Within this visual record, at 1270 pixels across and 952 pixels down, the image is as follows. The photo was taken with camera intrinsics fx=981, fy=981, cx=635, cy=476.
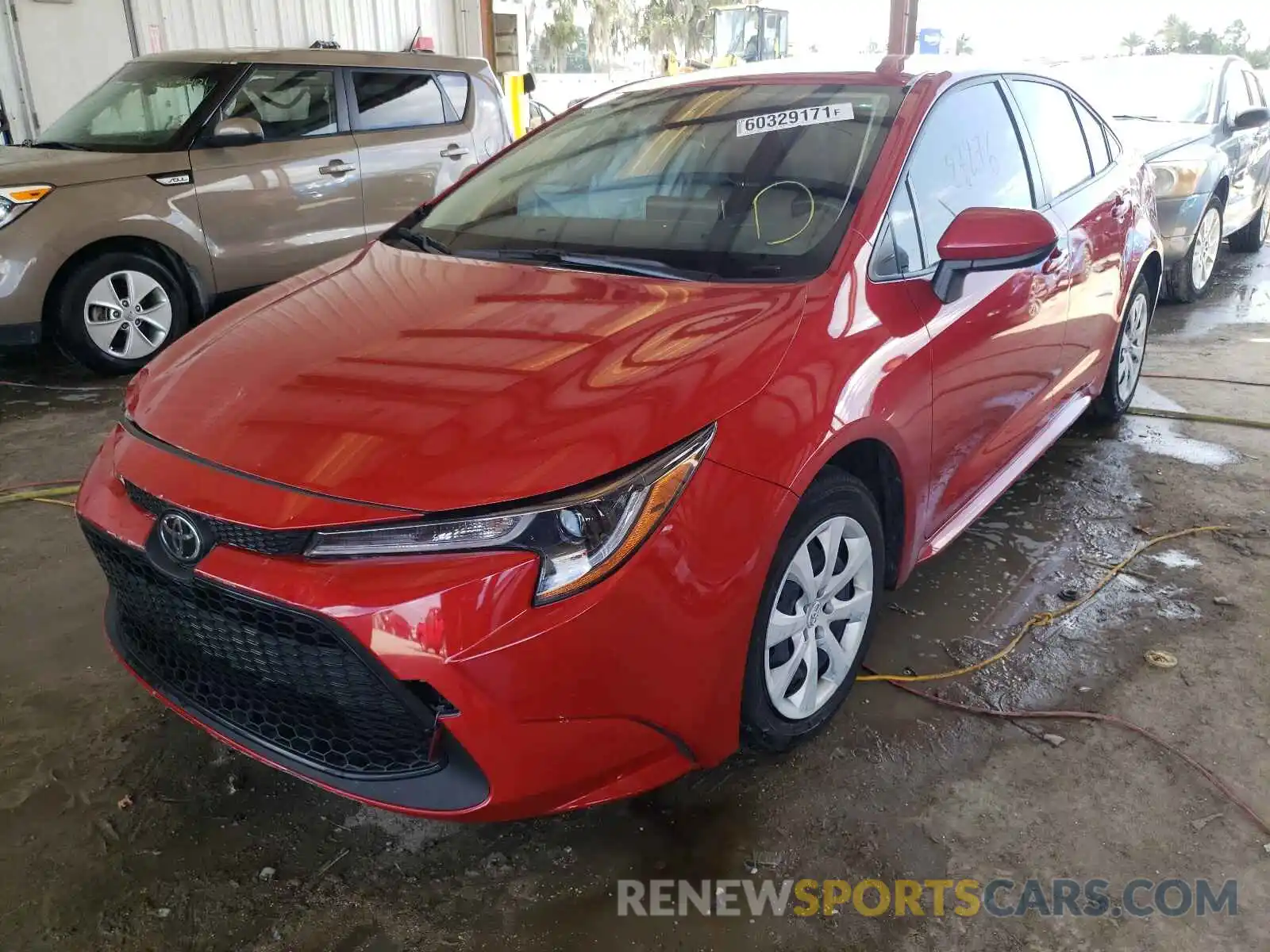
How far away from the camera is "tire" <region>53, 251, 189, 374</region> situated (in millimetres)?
4551

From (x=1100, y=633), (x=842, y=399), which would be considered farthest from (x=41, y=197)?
(x=1100, y=633)

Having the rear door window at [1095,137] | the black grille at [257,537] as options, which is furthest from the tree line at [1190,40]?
the black grille at [257,537]

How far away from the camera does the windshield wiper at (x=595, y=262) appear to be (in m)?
2.11

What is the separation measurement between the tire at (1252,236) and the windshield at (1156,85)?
1707 millimetres

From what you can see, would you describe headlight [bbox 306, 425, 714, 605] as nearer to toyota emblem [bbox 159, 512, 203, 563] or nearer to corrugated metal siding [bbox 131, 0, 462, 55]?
toyota emblem [bbox 159, 512, 203, 563]

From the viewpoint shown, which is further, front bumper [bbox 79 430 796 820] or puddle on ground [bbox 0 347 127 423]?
puddle on ground [bbox 0 347 127 423]

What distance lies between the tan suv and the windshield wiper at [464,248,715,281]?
3.04 metres

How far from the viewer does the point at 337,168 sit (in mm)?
5340

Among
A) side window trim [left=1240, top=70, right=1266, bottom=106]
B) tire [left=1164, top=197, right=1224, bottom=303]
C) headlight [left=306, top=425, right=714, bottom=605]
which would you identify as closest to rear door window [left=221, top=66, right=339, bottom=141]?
headlight [left=306, top=425, right=714, bottom=605]

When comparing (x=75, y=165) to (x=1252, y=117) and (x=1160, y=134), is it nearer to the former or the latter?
(x=1160, y=134)

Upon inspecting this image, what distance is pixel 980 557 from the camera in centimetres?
297

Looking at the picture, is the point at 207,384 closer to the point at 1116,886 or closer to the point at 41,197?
the point at 1116,886

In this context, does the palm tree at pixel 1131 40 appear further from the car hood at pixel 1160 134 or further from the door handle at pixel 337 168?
the door handle at pixel 337 168

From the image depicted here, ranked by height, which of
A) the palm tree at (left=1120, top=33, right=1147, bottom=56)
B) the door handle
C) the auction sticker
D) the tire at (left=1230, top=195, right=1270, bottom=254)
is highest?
the palm tree at (left=1120, top=33, right=1147, bottom=56)
